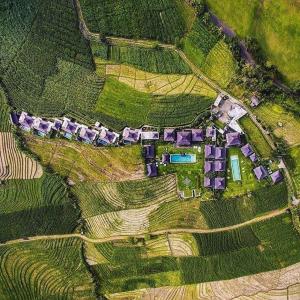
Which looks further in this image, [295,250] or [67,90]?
[67,90]

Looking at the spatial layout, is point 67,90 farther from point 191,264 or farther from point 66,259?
point 191,264

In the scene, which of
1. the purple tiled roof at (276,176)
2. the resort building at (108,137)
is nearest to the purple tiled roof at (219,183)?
the purple tiled roof at (276,176)

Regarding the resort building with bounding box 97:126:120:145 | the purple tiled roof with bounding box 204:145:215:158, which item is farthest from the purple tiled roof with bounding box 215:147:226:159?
the resort building with bounding box 97:126:120:145

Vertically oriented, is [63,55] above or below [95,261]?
above

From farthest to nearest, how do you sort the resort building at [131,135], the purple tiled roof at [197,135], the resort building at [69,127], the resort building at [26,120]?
the resort building at [26,120] → the resort building at [69,127] → the resort building at [131,135] → the purple tiled roof at [197,135]

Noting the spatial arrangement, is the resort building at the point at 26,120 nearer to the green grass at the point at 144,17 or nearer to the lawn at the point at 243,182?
the green grass at the point at 144,17

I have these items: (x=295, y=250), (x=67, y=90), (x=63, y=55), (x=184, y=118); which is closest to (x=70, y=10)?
(x=63, y=55)

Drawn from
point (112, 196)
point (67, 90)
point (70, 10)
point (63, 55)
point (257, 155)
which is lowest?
point (112, 196)
